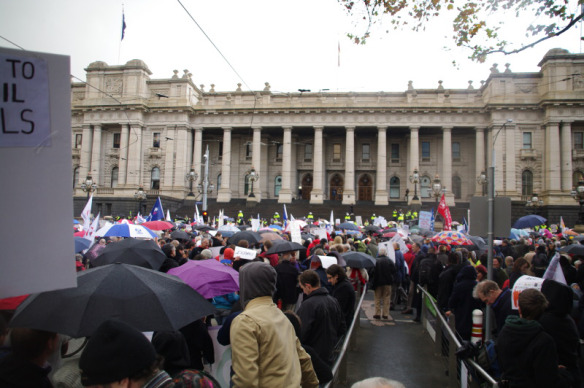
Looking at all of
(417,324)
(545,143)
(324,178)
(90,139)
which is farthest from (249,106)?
(417,324)

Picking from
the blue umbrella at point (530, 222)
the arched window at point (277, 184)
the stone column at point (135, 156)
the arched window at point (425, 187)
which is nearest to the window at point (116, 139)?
the stone column at point (135, 156)

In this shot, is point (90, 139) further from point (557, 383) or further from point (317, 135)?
point (557, 383)

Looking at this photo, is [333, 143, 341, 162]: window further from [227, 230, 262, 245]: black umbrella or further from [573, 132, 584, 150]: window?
[227, 230, 262, 245]: black umbrella

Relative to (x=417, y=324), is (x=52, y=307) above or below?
above

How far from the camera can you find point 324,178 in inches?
2115

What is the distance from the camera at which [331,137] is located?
53906 mm

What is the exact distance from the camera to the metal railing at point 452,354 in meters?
4.96

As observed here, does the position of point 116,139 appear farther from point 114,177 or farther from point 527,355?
point 527,355

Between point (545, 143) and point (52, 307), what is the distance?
50185 millimetres

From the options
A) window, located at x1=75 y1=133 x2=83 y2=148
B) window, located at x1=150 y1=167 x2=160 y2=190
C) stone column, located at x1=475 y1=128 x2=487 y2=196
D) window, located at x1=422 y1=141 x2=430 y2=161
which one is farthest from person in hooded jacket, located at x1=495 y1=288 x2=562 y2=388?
window, located at x1=75 y1=133 x2=83 y2=148

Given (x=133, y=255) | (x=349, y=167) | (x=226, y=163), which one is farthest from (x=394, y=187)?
(x=133, y=255)

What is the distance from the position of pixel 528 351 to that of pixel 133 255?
6.21 meters

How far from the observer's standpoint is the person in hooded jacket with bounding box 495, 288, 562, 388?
13.2 ft

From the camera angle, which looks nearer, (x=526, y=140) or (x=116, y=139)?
(x=526, y=140)
